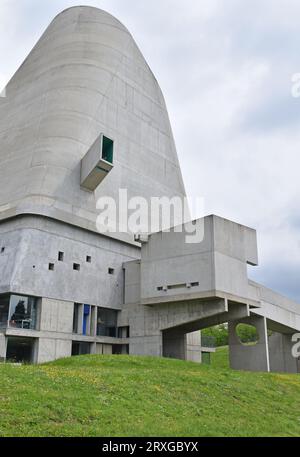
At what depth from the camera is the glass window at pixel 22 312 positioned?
25672 millimetres

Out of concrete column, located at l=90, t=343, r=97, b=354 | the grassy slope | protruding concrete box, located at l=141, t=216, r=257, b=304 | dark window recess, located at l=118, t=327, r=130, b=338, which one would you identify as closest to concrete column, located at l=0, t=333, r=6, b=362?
concrete column, located at l=90, t=343, r=97, b=354

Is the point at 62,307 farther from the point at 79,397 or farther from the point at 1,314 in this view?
the point at 79,397

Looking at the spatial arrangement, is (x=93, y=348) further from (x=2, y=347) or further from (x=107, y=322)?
(x=2, y=347)

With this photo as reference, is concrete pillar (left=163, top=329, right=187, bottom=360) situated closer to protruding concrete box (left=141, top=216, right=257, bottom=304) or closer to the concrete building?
the concrete building

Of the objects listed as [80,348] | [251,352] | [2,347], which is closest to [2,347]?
[2,347]

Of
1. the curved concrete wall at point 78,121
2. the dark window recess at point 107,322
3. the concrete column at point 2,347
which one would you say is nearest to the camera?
the concrete column at point 2,347

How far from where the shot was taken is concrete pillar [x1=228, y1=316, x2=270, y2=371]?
31.3 meters

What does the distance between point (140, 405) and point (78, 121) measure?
25.0m

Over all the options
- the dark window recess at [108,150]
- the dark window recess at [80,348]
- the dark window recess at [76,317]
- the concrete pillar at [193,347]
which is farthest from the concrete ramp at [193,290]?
the dark window recess at [108,150]

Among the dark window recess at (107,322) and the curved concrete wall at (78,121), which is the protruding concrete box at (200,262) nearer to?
the dark window recess at (107,322)

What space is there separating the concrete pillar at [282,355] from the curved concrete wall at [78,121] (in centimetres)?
1540

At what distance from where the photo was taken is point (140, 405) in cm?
1212
